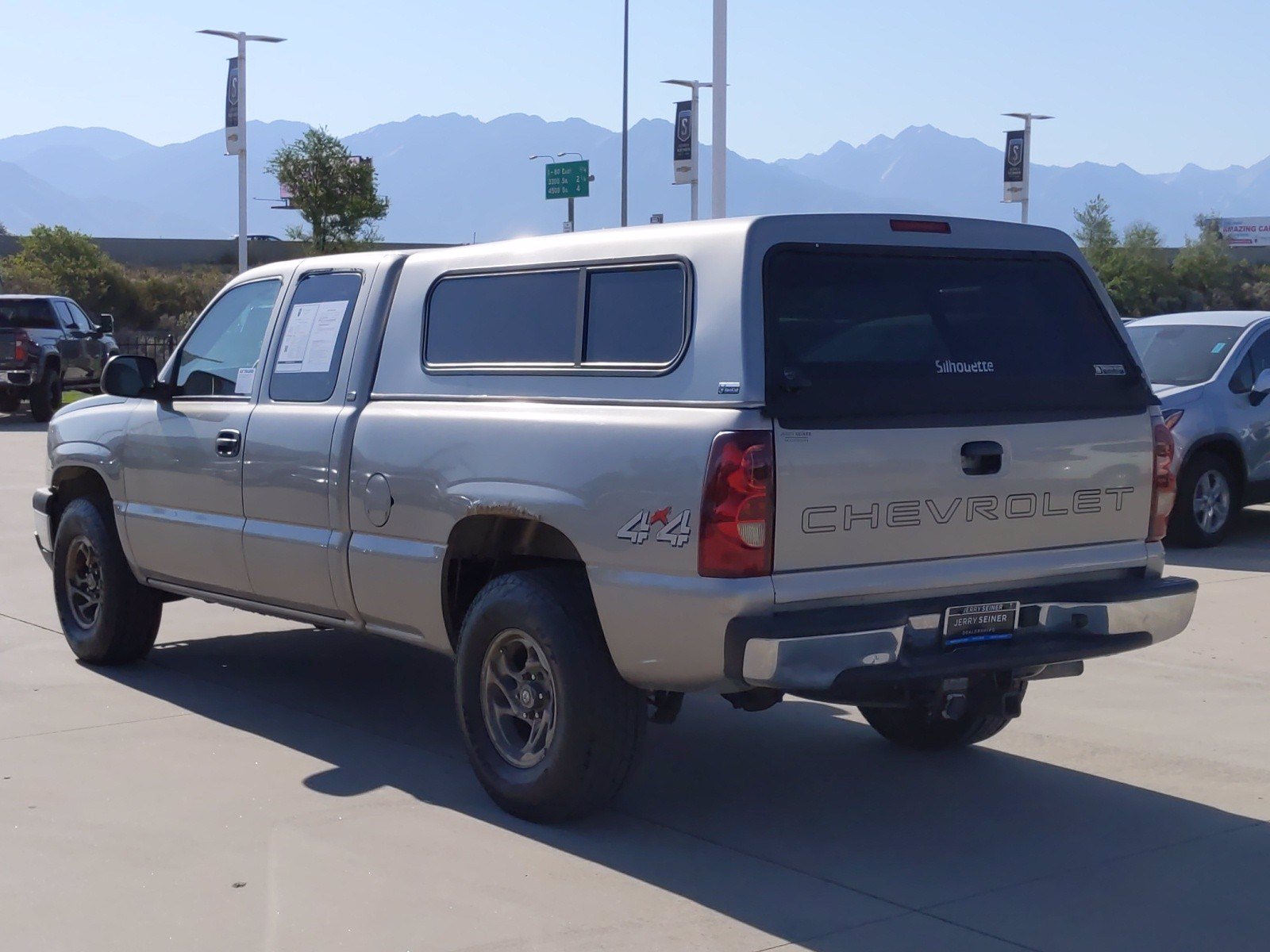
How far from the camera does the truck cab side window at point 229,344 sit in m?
6.84

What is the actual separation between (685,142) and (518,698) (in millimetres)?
29517

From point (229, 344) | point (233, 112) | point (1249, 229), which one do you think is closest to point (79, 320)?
point (233, 112)

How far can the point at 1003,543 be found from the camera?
16.6ft

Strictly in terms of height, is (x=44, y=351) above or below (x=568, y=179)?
below

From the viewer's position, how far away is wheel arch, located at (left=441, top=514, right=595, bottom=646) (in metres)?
5.22

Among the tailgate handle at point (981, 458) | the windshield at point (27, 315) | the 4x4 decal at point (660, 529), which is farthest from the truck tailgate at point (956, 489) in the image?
the windshield at point (27, 315)

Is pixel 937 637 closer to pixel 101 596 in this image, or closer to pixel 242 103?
pixel 101 596

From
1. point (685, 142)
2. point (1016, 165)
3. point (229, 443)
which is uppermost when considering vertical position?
point (1016, 165)

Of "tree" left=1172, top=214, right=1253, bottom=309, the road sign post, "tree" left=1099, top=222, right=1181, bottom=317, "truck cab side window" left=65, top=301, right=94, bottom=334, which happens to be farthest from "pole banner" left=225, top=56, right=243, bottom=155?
"tree" left=1172, top=214, right=1253, bottom=309

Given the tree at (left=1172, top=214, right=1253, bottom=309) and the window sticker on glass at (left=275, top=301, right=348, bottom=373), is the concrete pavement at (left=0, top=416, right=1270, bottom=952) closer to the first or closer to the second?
the window sticker on glass at (left=275, top=301, right=348, bottom=373)

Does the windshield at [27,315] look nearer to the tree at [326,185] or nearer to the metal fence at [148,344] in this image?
the metal fence at [148,344]

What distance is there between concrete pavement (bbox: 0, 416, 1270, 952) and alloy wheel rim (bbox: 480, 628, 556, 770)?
0.87 ft

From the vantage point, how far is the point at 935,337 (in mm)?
5117

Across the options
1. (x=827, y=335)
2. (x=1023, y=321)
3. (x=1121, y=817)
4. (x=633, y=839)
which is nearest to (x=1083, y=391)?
(x=1023, y=321)
